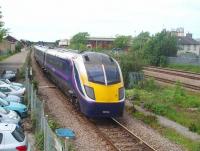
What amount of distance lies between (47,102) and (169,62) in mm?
46795

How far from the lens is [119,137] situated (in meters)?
18.5

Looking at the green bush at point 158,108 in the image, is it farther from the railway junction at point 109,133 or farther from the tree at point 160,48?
the tree at point 160,48

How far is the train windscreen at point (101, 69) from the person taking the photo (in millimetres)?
20906

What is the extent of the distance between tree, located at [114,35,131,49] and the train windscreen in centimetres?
12743

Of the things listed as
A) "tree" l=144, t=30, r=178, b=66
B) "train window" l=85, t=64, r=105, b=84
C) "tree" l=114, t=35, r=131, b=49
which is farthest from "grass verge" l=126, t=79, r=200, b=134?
"tree" l=114, t=35, r=131, b=49

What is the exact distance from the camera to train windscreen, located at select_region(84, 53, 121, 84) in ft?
68.6

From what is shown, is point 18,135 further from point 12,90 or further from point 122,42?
point 122,42

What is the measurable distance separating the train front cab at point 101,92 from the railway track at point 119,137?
2.06 feet

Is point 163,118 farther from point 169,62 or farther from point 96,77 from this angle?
point 169,62

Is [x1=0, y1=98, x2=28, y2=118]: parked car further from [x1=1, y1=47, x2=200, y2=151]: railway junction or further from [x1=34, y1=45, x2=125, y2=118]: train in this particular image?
[x1=34, y1=45, x2=125, y2=118]: train

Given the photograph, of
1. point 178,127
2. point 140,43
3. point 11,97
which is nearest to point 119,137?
point 178,127

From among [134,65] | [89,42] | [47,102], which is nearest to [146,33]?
[89,42]

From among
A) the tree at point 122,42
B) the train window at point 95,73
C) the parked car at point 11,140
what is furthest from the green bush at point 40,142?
the tree at point 122,42

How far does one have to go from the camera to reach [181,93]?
99.1 feet
